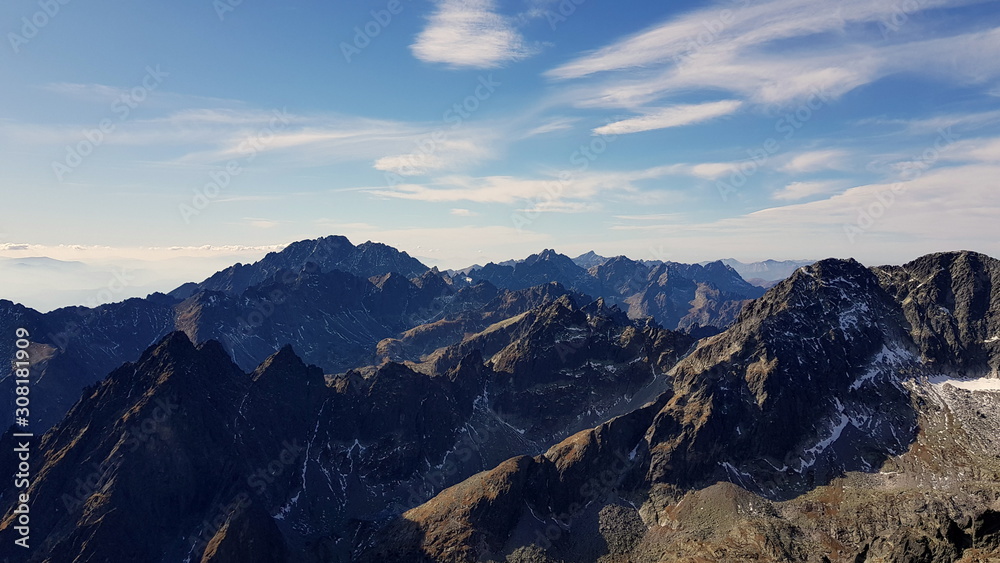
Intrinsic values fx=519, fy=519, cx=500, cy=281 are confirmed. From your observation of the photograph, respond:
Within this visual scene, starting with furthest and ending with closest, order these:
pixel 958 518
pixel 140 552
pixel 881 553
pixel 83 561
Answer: pixel 140 552, pixel 83 561, pixel 958 518, pixel 881 553

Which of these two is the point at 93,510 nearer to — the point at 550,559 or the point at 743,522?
the point at 550,559

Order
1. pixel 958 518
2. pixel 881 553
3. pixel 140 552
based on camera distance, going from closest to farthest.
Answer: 1. pixel 881 553
2. pixel 958 518
3. pixel 140 552

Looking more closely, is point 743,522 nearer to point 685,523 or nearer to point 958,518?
point 685,523

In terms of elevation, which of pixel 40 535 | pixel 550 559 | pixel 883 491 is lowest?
pixel 550 559

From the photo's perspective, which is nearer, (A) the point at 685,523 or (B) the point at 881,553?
(B) the point at 881,553

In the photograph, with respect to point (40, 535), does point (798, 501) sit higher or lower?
lower

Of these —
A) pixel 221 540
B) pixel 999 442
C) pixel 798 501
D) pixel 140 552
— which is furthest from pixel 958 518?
pixel 140 552

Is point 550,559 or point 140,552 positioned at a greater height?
point 140,552

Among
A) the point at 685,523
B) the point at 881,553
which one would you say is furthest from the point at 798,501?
the point at 881,553

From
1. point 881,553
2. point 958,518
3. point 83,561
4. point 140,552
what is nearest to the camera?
point 881,553
